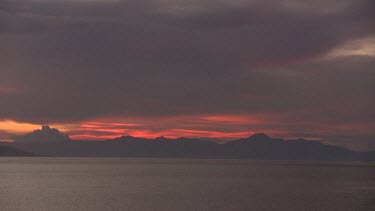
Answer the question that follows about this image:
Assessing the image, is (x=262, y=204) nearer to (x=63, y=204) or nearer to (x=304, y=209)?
(x=304, y=209)

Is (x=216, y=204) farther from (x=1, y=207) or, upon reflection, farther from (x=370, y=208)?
(x=1, y=207)

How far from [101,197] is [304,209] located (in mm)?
29121

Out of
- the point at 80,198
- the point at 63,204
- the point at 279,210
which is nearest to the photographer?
the point at 279,210

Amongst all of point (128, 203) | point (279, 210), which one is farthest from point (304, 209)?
point (128, 203)

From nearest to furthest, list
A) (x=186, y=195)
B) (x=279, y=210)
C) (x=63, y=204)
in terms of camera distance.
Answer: (x=279, y=210) → (x=63, y=204) → (x=186, y=195)

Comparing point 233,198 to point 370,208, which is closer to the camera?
point 370,208

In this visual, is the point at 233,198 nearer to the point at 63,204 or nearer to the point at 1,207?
the point at 63,204

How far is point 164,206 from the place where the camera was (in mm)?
60312

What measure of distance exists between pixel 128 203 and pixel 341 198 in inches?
1248

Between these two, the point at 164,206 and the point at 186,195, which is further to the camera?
the point at 186,195

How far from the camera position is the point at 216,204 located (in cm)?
6366

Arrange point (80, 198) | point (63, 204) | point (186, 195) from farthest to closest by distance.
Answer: point (186, 195) < point (80, 198) < point (63, 204)

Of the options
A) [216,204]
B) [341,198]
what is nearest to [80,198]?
[216,204]

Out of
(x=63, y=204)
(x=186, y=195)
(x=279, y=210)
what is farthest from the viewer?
(x=186, y=195)
